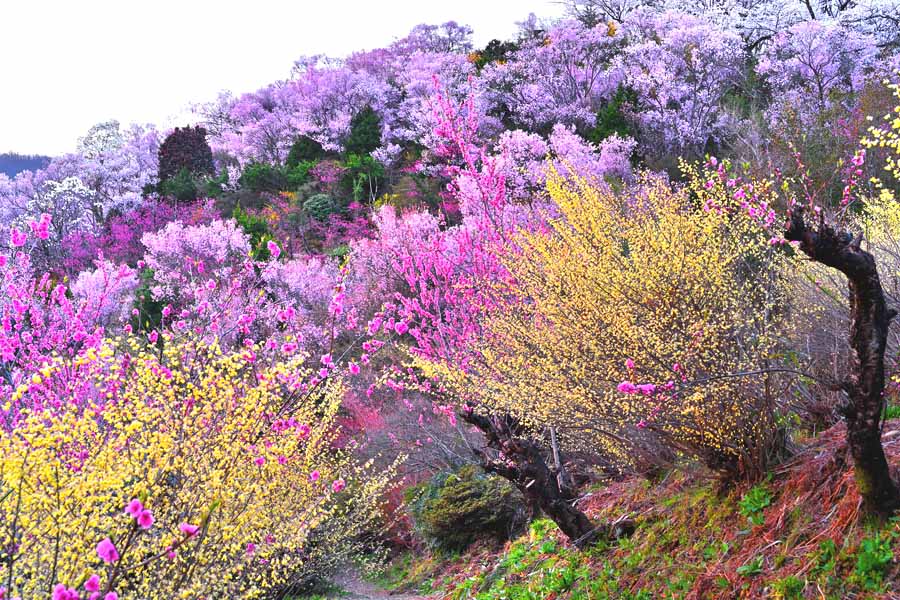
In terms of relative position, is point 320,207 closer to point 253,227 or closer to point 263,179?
point 253,227

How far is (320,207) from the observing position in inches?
942

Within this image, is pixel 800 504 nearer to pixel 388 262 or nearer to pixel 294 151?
pixel 388 262

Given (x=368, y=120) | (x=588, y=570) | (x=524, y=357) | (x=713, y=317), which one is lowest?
(x=588, y=570)

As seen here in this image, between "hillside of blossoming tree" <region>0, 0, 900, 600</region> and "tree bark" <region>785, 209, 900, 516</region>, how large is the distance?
0.5 inches

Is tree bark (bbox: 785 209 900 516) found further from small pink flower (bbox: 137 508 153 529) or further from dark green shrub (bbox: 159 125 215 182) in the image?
dark green shrub (bbox: 159 125 215 182)

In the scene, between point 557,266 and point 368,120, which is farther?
point 368,120

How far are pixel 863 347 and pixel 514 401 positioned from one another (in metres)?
2.74

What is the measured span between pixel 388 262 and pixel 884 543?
1454cm

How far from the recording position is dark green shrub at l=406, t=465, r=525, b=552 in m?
8.51

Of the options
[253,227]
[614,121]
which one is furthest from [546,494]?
[614,121]

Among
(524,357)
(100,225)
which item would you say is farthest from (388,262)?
(100,225)

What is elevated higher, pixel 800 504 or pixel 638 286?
pixel 638 286

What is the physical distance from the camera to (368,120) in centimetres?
3045

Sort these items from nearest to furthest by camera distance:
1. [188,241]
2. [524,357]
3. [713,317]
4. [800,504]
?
[800,504] → [713,317] → [524,357] → [188,241]
